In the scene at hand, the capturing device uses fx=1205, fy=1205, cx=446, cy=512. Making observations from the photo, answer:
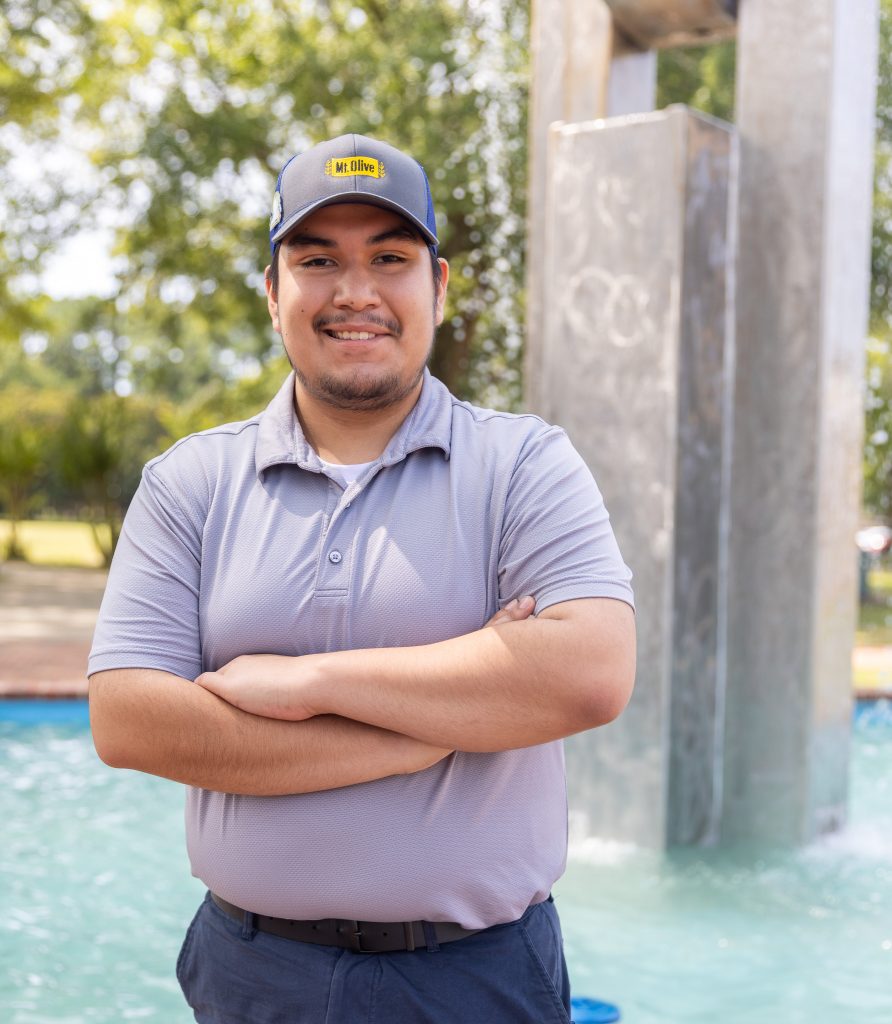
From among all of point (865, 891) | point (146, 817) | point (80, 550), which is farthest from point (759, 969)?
point (80, 550)

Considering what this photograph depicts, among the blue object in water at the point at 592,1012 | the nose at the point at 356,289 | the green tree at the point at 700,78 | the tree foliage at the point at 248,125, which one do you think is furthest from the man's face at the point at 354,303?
the green tree at the point at 700,78

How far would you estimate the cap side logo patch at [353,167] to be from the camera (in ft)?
5.30

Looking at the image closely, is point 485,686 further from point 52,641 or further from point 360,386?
point 52,641

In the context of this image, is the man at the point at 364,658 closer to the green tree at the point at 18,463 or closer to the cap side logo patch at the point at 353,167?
the cap side logo patch at the point at 353,167

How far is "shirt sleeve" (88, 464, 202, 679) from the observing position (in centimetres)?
160

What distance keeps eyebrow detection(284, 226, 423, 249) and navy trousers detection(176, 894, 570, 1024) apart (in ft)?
3.04

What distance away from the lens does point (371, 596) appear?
1579mm

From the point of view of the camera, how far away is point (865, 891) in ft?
14.0

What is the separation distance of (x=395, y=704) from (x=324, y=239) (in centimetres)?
64

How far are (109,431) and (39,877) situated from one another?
1352cm

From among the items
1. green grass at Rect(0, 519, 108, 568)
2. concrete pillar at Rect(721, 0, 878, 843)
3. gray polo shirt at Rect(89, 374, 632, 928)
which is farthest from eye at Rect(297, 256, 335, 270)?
green grass at Rect(0, 519, 108, 568)

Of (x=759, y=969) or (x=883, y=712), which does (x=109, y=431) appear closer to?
(x=883, y=712)

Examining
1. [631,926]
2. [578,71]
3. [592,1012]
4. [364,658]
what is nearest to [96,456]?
[578,71]

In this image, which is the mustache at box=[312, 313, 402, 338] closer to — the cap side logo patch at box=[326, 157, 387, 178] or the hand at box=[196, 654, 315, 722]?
the cap side logo patch at box=[326, 157, 387, 178]
